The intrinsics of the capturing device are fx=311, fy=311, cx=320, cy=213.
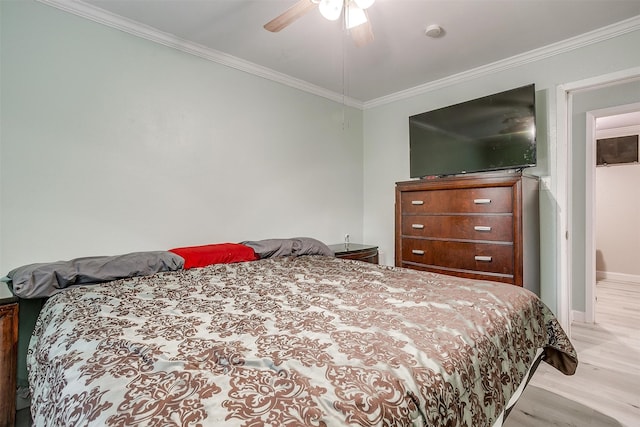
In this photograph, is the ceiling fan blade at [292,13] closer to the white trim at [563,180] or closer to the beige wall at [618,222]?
the white trim at [563,180]

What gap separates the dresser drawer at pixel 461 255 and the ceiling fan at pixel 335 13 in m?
1.81

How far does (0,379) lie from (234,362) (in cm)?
153

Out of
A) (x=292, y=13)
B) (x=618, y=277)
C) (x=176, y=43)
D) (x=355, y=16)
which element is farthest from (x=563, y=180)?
(x=618, y=277)

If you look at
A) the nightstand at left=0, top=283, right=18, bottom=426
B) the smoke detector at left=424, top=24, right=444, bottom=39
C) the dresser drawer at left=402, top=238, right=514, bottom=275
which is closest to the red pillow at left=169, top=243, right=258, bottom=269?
the nightstand at left=0, top=283, right=18, bottom=426

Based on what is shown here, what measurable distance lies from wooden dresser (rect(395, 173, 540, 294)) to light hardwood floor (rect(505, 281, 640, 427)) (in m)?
0.65

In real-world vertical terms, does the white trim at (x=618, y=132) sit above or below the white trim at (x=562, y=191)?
above

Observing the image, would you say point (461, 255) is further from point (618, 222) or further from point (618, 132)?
point (618, 132)

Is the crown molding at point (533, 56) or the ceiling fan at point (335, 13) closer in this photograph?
the ceiling fan at point (335, 13)

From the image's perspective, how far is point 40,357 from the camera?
39.9 inches

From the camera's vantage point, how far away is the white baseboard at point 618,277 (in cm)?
473

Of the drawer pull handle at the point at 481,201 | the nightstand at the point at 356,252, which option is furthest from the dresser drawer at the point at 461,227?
the nightstand at the point at 356,252

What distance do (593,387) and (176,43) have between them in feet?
12.8

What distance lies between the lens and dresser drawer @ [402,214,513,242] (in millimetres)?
2455

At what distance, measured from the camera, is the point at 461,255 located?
105 inches
